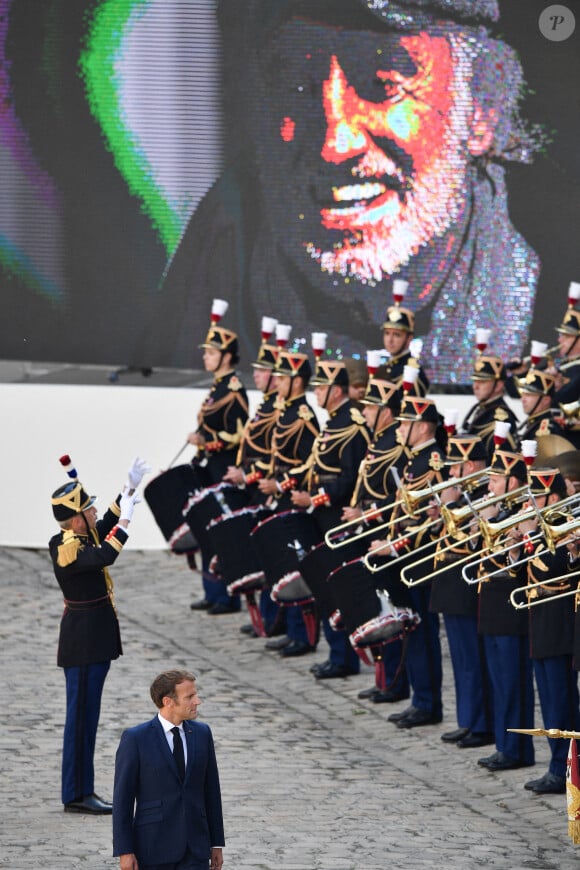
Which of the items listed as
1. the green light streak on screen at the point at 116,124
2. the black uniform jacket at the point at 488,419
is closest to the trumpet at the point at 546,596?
the black uniform jacket at the point at 488,419

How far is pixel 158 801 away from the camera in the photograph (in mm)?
7848

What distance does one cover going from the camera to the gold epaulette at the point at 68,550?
10625mm

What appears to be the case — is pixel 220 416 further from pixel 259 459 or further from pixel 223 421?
pixel 259 459

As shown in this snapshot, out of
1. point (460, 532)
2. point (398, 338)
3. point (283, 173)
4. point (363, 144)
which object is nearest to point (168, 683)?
point (460, 532)

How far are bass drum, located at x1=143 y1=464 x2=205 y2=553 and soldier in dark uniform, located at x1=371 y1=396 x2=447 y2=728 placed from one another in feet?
9.07

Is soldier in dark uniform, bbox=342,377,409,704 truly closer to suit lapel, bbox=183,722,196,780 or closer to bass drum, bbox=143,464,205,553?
bass drum, bbox=143,464,205,553

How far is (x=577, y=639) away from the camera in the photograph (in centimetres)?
1070

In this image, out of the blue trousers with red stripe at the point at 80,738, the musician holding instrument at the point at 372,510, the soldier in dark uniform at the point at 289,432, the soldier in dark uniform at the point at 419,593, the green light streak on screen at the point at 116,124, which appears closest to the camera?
the blue trousers with red stripe at the point at 80,738

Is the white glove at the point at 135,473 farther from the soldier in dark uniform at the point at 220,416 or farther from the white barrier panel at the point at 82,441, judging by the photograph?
the white barrier panel at the point at 82,441

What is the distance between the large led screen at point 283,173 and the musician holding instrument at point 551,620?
19.6 feet

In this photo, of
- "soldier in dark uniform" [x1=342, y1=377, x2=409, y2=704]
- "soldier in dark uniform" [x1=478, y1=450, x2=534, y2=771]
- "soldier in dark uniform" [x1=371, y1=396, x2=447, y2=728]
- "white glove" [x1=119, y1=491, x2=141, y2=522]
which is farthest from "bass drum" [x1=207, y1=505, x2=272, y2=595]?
"white glove" [x1=119, y1=491, x2=141, y2=522]

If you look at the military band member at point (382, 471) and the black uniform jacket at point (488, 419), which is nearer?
the military band member at point (382, 471)

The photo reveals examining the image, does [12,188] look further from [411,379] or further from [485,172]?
[411,379]

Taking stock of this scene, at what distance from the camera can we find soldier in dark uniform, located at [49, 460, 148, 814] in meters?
10.6
